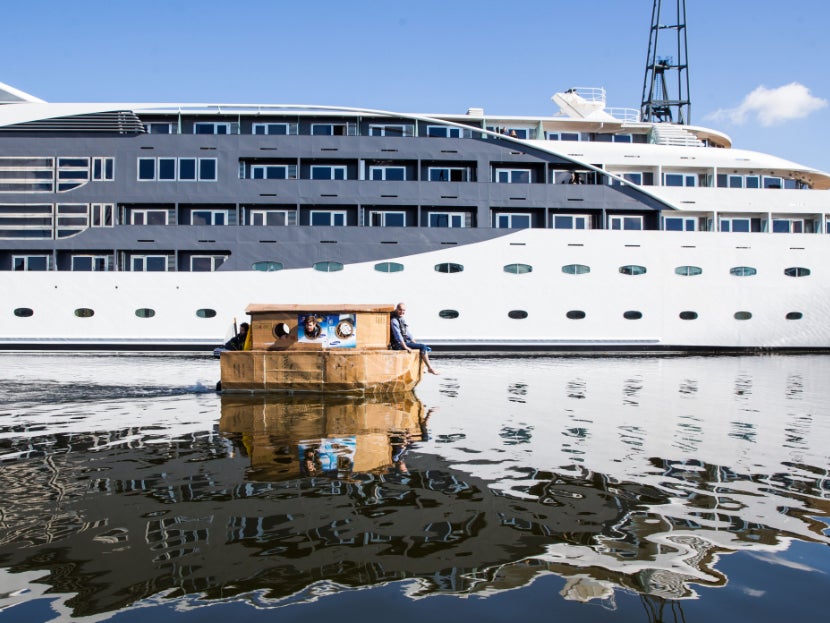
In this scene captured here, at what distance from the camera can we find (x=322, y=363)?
1230 cm

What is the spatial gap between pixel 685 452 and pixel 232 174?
864 inches

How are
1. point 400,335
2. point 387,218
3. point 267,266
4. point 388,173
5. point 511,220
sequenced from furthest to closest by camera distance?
point 388,173 < point 511,220 < point 387,218 < point 267,266 < point 400,335

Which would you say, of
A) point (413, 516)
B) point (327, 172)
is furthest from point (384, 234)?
point (413, 516)

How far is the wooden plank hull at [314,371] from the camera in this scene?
12227mm

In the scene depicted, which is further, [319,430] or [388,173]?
[388,173]

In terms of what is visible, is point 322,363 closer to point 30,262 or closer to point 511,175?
point 511,175

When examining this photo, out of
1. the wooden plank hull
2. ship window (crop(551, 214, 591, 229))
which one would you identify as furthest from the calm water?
ship window (crop(551, 214, 591, 229))

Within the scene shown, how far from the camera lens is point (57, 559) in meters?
3.73

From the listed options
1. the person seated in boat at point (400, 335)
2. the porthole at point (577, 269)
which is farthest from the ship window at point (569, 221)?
the person seated in boat at point (400, 335)

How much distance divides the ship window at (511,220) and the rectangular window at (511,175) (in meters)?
1.45

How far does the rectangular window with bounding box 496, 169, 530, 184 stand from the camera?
26234 mm

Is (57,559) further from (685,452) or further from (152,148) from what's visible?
(152,148)

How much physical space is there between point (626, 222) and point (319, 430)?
2104cm

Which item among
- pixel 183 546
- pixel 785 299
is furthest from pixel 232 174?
pixel 183 546
